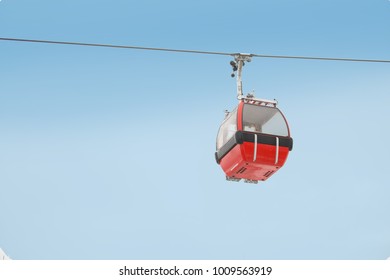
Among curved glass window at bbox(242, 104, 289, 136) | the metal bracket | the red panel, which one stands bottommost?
the red panel

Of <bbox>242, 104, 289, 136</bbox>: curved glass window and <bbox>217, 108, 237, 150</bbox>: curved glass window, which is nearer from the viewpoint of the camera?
<bbox>242, 104, 289, 136</bbox>: curved glass window

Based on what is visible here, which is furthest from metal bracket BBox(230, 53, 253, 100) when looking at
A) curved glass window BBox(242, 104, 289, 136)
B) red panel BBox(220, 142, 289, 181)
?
red panel BBox(220, 142, 289, 181)

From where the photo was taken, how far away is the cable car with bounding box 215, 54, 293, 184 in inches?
635

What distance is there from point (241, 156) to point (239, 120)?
2.70 feet

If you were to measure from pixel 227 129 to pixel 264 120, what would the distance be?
35.6 inches

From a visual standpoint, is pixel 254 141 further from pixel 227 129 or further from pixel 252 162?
pixel 227 129

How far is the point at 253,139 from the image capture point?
53.0 feet

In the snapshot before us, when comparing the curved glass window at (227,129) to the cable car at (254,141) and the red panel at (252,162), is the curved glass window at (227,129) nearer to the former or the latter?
the cable car at (254,141)

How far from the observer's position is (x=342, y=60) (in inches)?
648

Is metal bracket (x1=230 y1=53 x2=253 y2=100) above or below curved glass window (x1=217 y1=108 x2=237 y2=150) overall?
above

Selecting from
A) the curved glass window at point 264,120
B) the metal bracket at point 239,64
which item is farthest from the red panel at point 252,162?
the metal bracket at point 239,64

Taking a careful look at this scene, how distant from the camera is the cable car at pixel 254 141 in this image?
1612 cm

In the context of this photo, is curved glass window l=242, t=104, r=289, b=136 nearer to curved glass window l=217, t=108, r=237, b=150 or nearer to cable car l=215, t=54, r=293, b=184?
cable car l=215, t=54, r=293, b=184

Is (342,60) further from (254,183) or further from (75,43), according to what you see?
(75,43)
